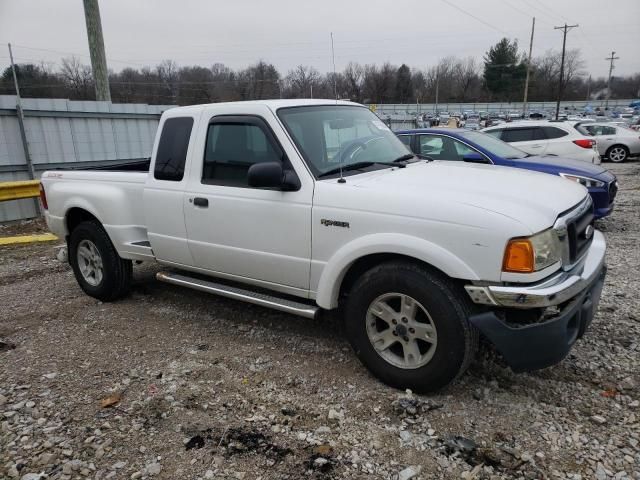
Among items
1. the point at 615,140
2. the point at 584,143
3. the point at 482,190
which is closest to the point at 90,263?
the point at 482,190

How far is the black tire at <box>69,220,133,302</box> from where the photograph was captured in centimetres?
510

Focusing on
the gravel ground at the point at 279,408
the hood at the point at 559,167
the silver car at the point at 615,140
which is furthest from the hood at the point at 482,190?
the silver car at the point at 615,140

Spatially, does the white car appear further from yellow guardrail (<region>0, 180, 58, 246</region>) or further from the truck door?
yellow guardrail (<region>0, 180, 58, 246</region>)

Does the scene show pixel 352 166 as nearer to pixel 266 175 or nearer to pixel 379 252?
pixel 266 175

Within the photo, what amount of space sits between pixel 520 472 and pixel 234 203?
2.68 m

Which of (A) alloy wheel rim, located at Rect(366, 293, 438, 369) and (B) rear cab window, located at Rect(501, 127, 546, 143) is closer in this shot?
(A) alloy wheel rim, located at Rect(366, 293, 438, 369)

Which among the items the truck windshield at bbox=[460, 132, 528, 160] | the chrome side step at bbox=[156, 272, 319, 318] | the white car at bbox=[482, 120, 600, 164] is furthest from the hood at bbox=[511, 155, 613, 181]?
the chrome side step at bbox=[156, 272, 319, 318]

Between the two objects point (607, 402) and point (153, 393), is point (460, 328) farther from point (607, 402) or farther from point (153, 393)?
point (153, 393)

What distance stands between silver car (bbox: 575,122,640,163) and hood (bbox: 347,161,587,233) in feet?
59.1

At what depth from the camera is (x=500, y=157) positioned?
7559 millimetres

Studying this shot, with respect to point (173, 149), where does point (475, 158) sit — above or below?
below

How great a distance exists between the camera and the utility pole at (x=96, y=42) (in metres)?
11.0

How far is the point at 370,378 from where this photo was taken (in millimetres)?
3555

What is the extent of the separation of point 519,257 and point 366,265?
43.1 inches
